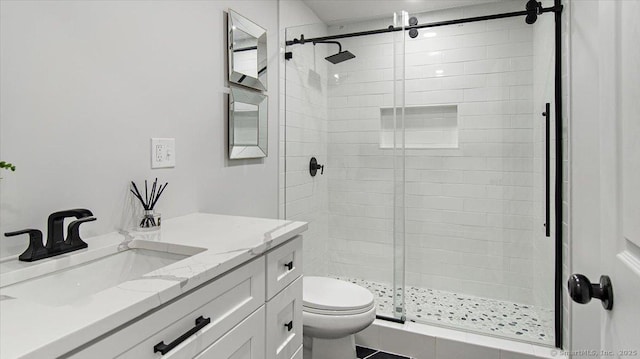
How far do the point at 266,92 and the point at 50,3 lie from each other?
1.32 m

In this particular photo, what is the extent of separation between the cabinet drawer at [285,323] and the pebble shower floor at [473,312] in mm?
1187

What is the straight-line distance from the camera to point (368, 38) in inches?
105

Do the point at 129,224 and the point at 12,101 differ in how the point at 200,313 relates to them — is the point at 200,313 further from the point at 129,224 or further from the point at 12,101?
the point at 12,101

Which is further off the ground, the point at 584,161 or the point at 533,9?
the point at 533,9

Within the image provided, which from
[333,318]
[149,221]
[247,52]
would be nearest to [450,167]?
[333,318]

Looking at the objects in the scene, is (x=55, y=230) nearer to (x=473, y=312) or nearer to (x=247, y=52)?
(x=247, y=52)

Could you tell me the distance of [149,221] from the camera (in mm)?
1308

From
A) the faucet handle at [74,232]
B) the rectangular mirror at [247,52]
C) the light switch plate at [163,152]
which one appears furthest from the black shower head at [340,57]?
the faucet handle at [74,232]

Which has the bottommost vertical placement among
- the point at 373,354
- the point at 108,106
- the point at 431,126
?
the point at 373,354

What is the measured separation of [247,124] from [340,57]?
3.52 feet

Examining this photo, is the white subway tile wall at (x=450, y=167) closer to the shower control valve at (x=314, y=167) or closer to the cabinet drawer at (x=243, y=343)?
the shower control valve at (x=314, y=167)

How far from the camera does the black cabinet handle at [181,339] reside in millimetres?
715

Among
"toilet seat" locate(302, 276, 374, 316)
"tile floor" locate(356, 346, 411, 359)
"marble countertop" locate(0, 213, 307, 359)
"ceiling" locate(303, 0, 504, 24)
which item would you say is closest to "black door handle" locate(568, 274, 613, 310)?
"marble countertop" locate(0, 213, 307, 359)

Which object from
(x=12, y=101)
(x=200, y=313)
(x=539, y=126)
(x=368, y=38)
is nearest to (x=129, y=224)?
(x=12, y=101)
